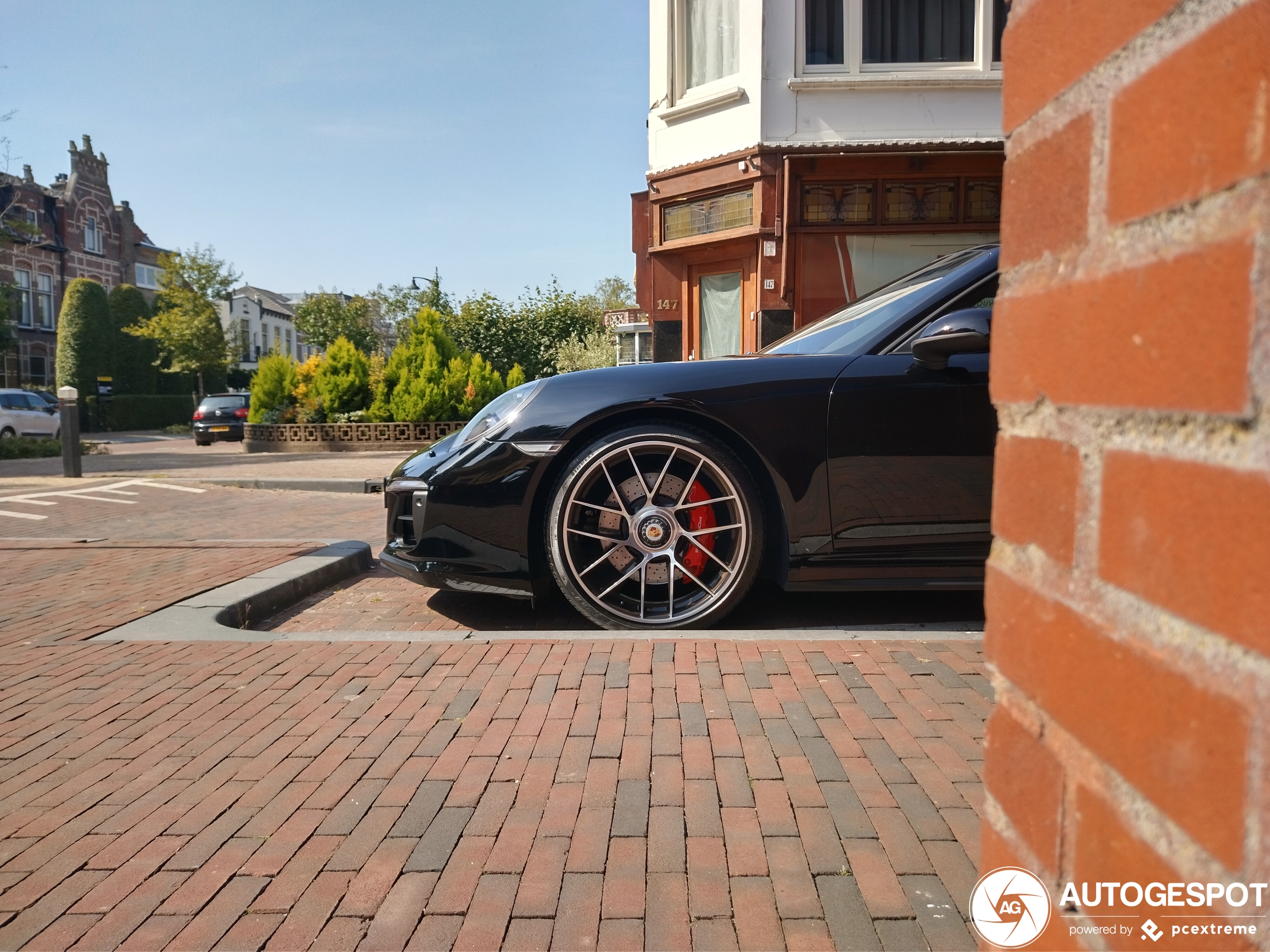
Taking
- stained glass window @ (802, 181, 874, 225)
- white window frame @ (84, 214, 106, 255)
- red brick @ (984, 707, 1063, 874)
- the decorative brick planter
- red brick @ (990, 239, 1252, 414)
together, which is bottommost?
the decorative brick planter

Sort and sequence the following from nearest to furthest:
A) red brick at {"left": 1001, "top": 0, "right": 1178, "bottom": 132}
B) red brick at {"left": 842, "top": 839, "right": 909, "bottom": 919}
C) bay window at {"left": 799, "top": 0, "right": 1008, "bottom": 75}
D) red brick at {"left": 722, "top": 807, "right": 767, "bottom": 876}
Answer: red brick at {"left": 1001, "top": 0, "right": 1178, "bottom": 132} → red brick at {"left": 842, "top": 839, "right": 909, "bottom": 919} → red brick at {"left": 722, "top": 807, "right": 767, "bottom": 876} → bay window at {"left": 799, "top": 0, "right": 1008, "bottom": 75}

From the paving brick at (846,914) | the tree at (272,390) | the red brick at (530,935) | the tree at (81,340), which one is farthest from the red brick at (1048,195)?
the tree at (81,340)

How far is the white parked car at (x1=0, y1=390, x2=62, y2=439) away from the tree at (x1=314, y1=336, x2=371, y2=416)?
11294 mm

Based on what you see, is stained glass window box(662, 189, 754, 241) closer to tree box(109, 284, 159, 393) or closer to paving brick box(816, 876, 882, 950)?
paving brick box(816, 876, 882, 950)

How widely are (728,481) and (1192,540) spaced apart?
3.05 meters

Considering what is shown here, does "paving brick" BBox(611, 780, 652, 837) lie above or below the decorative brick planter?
below

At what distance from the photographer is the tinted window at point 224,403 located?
26.4m

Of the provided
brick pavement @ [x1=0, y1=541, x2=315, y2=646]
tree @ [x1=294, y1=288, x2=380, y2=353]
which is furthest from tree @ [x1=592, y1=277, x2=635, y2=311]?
brick pavement @ [x1=0, y1=541, x2=315, y2=646]

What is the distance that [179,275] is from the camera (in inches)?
1619

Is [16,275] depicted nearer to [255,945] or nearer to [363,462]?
[363,462]

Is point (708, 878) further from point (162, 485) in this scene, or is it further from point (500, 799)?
point (162, 485)

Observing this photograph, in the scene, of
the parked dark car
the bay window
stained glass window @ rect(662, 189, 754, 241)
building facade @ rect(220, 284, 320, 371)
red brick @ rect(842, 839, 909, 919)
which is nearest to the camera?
red brick @ rect(842, 839, 909, 919)

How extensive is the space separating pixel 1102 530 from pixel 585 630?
314 centimetres

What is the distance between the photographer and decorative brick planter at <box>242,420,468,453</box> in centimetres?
1670
